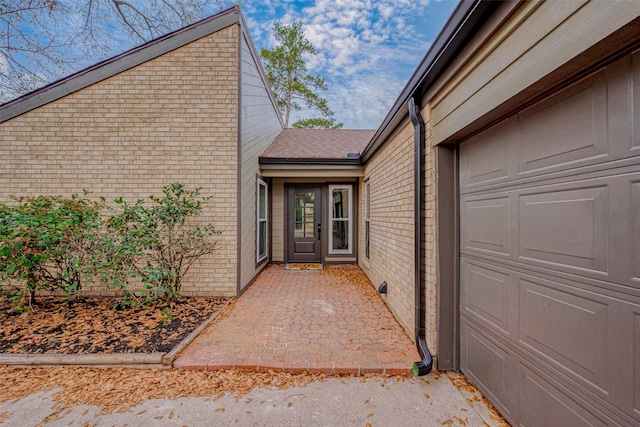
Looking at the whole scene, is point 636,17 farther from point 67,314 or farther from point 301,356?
point 67,314

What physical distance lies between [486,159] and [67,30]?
25.6 ft

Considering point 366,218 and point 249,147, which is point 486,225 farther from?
point 249,147

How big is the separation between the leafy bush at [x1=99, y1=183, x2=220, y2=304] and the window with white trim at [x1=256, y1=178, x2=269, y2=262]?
4.86 feet

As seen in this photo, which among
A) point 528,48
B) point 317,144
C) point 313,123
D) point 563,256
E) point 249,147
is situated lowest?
point 563,256

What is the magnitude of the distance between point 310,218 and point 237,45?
14.5ft

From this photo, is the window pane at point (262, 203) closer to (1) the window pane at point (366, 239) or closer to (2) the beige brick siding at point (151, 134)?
(2) the beige brick siding at point (151, 134)

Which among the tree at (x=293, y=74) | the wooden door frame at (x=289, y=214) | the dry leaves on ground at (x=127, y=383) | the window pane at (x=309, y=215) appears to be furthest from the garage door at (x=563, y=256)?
the tree at (x=293, y=74)

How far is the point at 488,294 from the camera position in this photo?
2.08 m

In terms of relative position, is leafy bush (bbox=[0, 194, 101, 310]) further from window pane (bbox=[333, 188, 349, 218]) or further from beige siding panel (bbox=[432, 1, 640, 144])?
window pane (bbox=[333, 188, 349, 218])

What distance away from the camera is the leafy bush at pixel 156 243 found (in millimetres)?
3543

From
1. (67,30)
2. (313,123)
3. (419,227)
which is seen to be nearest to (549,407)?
(419,227)

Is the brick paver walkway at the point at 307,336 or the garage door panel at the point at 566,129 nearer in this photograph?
the garage door panel at the point at 566,129

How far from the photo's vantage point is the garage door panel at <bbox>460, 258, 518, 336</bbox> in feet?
6.19

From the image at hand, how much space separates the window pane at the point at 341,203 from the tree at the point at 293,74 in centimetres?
740
